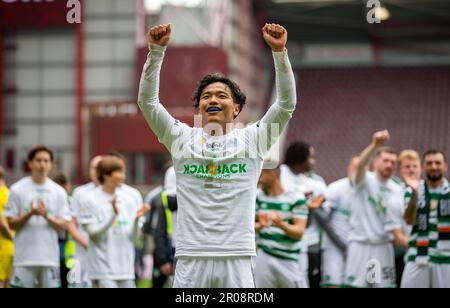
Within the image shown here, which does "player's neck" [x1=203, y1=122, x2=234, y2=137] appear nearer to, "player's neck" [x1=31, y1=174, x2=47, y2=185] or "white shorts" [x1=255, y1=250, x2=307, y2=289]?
"white shorts" [x1=255, y1=250, x2=307, y2=289]

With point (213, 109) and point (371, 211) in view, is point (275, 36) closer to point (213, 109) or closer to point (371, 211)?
point (213, 109)

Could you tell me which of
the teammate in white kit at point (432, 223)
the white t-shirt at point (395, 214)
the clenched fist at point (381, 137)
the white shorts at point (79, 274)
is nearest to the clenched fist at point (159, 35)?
the clenched fist at point (381, 137)

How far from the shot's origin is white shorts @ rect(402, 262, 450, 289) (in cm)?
948

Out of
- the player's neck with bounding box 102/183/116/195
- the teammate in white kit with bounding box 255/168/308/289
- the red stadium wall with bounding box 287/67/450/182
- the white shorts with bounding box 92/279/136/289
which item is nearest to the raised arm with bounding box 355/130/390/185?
the teammate in white kit with bounding box 255/168/308/289

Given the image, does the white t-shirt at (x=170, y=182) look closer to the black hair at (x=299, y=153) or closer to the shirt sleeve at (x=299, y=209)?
the black hair at (x=299, y=153)

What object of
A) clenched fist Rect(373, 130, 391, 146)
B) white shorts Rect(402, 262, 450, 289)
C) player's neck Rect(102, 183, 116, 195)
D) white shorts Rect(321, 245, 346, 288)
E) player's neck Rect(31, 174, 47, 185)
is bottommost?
white shorts Rect(321, 245, 346, 288)

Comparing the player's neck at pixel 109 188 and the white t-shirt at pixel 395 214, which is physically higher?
the player's neck at pixel 109 188

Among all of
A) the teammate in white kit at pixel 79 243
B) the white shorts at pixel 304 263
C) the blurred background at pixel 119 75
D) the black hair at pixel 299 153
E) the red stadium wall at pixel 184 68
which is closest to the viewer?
the teammate in white kit at pixel 79 243

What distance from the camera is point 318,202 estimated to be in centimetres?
1009

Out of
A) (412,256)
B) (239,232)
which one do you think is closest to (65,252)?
(412,256)

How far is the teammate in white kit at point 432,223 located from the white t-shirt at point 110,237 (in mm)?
2869

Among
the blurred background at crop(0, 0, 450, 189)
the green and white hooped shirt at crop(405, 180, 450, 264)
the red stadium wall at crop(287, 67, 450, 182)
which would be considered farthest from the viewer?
the red stadium wall at crop(287, 67, 450, 182)

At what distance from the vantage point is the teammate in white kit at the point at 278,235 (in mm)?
9484

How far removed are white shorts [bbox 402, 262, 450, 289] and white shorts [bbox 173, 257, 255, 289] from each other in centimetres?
402
